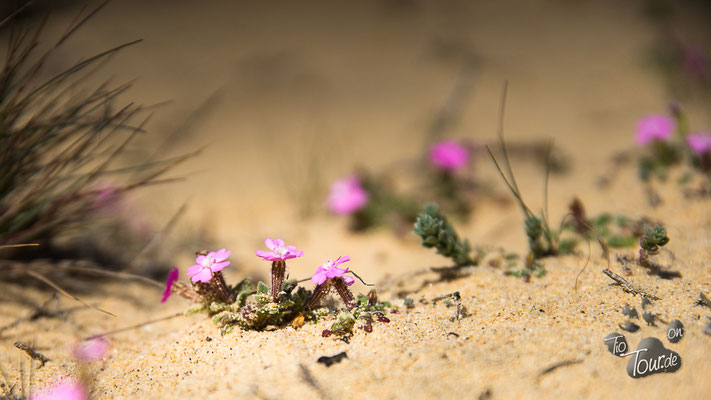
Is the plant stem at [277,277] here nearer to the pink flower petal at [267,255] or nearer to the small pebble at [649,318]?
the pink flower petal at [267,255]

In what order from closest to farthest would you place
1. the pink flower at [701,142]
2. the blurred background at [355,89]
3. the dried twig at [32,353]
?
the dried twig at [32,353]
the pink flower at [701,142]
the blurred background at [355,89]

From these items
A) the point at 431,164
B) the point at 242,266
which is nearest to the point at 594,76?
the point at 431,164

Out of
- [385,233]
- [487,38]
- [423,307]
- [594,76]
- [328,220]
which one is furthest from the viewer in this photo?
[487,38]

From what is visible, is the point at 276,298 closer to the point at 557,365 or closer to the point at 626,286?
the point at 557,365

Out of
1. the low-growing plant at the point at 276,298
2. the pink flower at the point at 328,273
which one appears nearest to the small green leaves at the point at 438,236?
the low-growing plant at the point at 276,298

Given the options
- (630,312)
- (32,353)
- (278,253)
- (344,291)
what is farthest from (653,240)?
(32,353)

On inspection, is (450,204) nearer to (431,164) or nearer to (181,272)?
(431,164)
